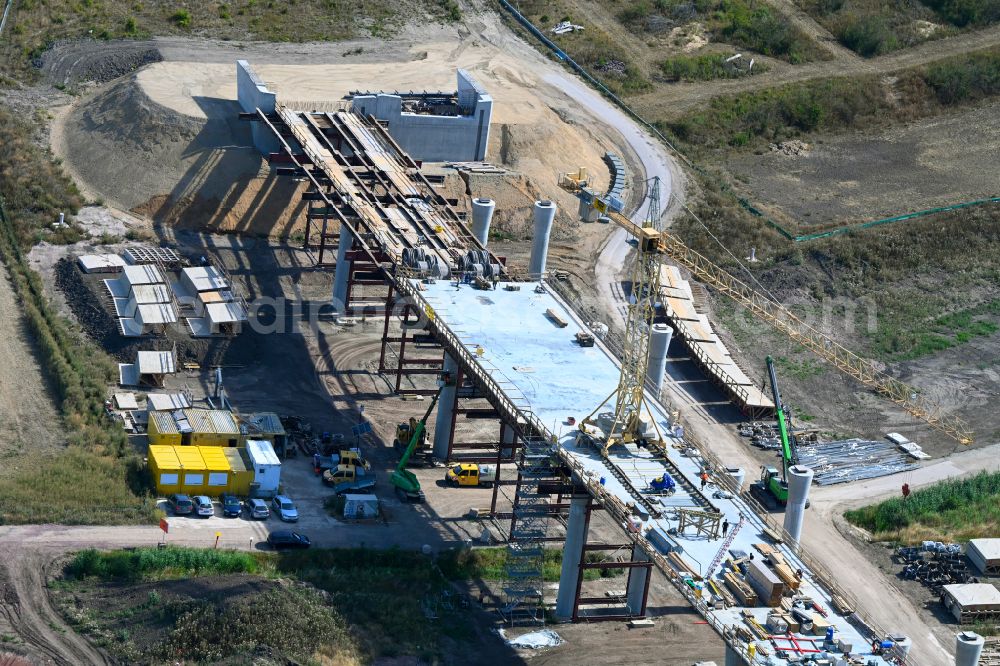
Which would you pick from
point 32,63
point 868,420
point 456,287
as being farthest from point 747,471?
point 32,63

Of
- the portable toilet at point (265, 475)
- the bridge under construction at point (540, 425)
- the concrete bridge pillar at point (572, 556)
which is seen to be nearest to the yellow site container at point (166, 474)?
the portable toilet at point (265, 475)

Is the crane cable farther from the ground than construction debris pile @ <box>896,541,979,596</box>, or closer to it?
farther from the ground

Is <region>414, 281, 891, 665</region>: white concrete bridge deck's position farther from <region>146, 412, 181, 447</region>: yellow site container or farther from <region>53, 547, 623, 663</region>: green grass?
<region>146, 412, 181, 447</region>: yellow site container

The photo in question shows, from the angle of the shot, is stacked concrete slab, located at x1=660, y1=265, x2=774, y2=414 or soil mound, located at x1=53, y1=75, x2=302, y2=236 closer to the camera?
stacked concrete slab, located at x1=660, y1=265, x2=774, y2=414

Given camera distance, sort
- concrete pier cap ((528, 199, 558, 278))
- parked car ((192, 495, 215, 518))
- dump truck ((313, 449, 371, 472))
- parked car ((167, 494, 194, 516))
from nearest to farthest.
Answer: parked car ((192, 495, 215, 518)) < parked car ((167, 494, 194, 516)) < dump truck ((313, 449, 371, 472)) < concrete pier cap ((528, 199, 558, 278))

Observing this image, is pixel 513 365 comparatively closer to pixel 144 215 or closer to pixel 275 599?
pixel 275 599

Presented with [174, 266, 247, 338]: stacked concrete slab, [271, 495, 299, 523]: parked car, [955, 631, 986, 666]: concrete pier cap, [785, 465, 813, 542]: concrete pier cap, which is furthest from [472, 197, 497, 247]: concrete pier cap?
[955, 631, 986, 666]: concrete pier cap

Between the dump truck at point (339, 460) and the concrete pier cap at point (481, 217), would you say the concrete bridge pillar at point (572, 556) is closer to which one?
the dump truck at point (339, 460)

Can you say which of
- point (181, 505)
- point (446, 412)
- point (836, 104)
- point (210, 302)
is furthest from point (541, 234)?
point (836, 104)

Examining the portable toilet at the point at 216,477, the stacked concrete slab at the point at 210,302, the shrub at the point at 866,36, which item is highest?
the shrub at the point at 866,36
